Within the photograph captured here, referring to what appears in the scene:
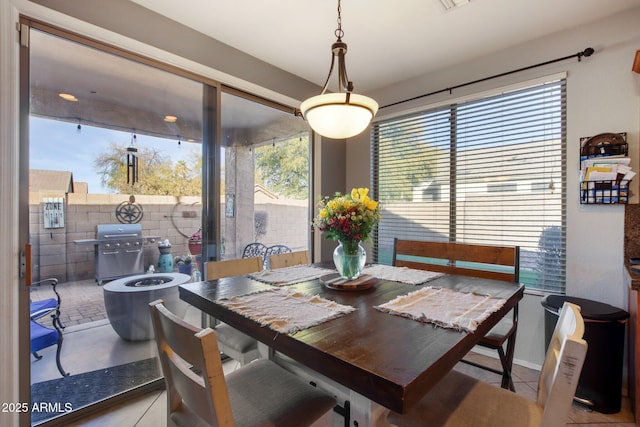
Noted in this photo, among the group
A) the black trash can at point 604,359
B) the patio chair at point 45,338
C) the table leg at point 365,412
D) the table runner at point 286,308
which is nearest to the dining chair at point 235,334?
the table runner at point 286,308

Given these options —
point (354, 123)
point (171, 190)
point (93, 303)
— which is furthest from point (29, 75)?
point (354, 123)

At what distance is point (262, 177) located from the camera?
113 inches

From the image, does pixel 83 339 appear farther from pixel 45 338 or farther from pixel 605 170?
pixel 605 170

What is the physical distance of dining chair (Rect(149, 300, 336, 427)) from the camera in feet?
2.39

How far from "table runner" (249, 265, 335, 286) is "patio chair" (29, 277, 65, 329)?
114 centimetres

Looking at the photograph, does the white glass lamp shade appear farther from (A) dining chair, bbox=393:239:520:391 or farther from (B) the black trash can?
(B) the black trash can

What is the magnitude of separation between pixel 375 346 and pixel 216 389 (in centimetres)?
44

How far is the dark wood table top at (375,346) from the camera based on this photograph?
2.35 feet

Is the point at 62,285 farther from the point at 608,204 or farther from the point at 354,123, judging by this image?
the point at 608,204

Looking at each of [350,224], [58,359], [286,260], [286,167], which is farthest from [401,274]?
[58,359]

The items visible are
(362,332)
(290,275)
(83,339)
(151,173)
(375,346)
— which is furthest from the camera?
(151,173)

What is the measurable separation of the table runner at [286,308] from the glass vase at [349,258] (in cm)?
29

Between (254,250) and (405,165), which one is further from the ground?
(405,165)

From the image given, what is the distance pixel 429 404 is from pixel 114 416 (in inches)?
72.9
